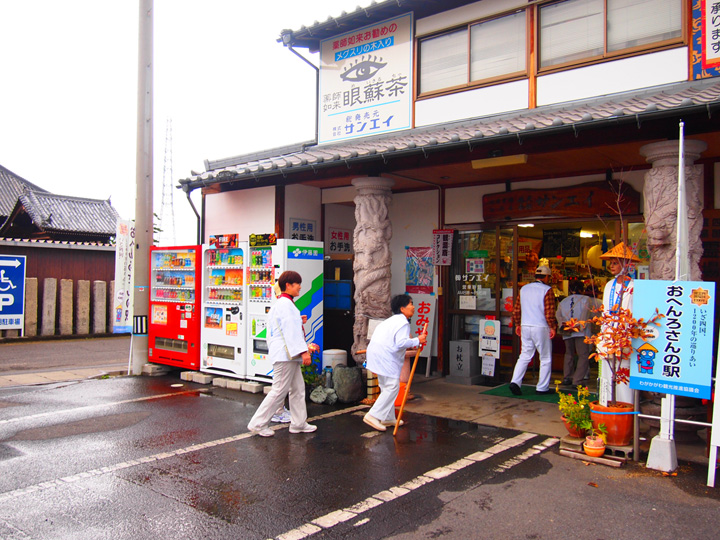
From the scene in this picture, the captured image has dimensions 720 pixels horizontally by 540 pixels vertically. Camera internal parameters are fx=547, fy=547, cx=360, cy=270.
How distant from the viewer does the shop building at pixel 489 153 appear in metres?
6.91

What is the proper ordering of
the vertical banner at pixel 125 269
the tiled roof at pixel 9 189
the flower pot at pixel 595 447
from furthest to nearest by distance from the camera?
1. the tiled roof at pixel 9 189
2. the vertical banner at pixel 125 269
3. the flower pot at pixel 595 447

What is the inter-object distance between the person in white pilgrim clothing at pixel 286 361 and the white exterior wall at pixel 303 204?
12.8 ft

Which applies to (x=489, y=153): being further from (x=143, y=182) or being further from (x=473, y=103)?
(x=143, y=182)

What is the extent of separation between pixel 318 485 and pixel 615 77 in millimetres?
6976

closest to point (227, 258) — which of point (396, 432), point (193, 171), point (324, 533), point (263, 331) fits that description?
point (263, 331)

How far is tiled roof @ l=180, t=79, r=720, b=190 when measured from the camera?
5.98 metres

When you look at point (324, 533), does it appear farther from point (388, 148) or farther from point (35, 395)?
point (35, 395)

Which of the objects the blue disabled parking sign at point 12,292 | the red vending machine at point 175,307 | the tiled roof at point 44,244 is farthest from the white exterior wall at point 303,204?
the tiled roof at point 44,244

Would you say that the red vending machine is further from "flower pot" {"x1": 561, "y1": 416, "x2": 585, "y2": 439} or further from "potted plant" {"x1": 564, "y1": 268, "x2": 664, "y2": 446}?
"potted plant" {"x1": 564, "y1": 268, "x2": 664, "y2": 446}

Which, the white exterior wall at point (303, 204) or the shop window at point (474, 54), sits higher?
the shop window at point (474, 54)

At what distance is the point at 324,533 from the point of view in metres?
4.15

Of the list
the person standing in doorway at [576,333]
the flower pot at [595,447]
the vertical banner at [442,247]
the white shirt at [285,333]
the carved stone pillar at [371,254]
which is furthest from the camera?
the vertical banner at [442,247]

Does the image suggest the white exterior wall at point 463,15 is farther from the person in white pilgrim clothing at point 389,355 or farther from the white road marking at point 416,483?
the white road marking at point 416,483

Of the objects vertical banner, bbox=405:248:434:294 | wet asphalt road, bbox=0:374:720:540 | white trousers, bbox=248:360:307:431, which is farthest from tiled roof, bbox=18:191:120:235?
white trousers, bbox=248:360:307:431
